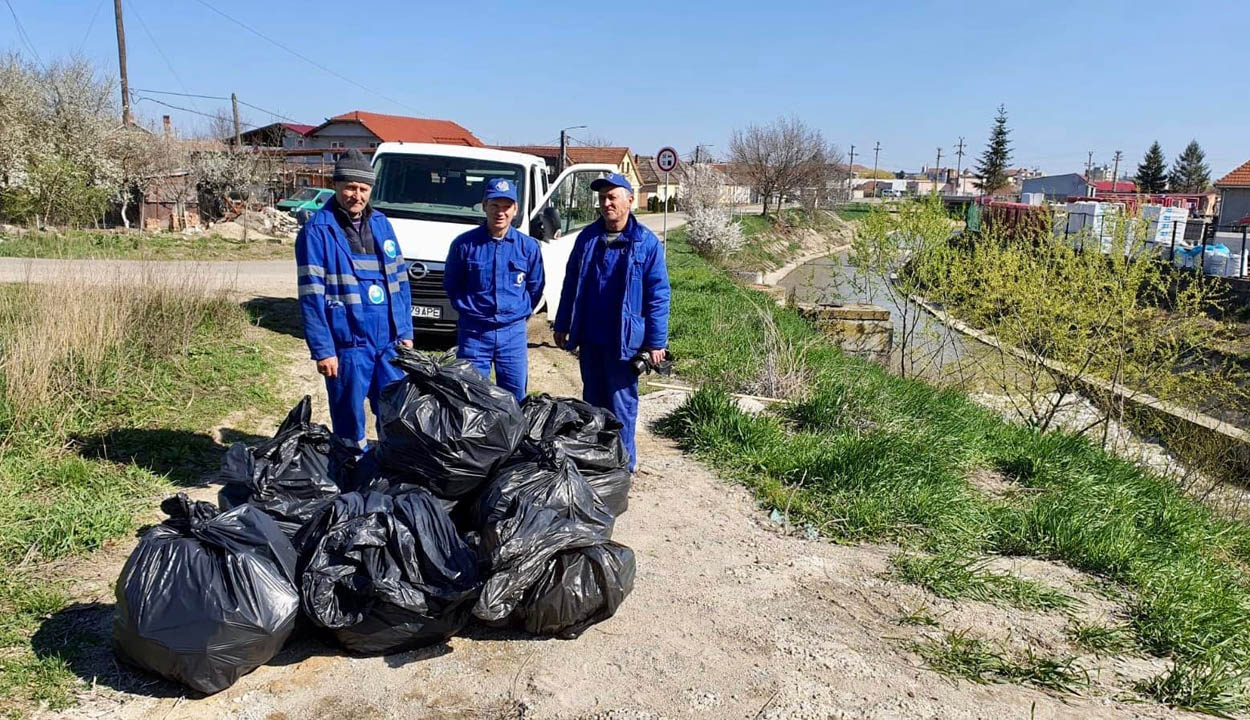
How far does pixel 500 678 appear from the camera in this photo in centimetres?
315

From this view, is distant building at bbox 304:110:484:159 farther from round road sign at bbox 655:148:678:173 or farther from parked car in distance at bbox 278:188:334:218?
round road sign at bbox 655:148:678:173

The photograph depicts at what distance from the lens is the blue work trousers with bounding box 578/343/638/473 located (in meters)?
5.05

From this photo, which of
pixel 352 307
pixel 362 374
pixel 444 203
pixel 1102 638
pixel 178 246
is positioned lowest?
pixel 1102 638

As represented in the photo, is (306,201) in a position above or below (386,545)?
above

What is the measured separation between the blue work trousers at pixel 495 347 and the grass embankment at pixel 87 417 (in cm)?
176

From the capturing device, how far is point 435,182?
873cm

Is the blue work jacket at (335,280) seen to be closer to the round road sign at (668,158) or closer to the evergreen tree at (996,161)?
the round road sign at (668,158)

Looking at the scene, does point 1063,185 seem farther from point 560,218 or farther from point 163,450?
point 163,450

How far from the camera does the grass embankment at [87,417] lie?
3.44m

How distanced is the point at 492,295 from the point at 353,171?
A: 3.36ft

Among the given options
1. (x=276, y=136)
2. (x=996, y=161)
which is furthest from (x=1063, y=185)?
(x=276, y=136)

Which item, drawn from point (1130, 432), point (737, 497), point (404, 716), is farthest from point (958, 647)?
point (1130, 432)

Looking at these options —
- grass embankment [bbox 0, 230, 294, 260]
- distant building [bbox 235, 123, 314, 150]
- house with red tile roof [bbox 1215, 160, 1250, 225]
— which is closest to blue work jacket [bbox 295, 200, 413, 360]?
grass embankment [bbox 0, 230, 294, 260]

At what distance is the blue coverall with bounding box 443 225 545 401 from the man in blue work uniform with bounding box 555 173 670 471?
1.01 feet
